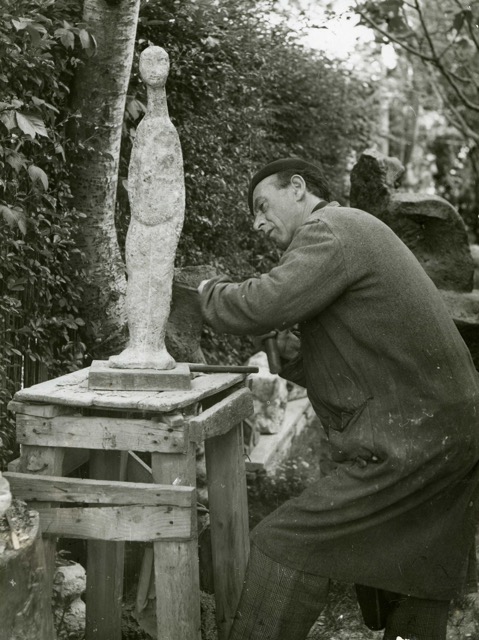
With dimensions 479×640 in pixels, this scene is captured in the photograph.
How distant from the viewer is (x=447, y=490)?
10.6 ft

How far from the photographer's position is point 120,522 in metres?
3.14

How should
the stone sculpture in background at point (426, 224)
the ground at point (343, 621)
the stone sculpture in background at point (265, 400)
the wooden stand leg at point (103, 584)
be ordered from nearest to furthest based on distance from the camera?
the wooden stand leg at point (103, 584)
the ground at point (343, 621)
the stone sculpture in background at point (426, 224)
the stone sculpture in background at point (265, 400)

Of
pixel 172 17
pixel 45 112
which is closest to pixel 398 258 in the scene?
pixel 45 112

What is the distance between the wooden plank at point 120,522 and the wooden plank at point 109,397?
14.0 inches

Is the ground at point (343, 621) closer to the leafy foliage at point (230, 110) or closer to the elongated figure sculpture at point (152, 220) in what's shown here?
the elongated figure sculpture at point (152, 220)

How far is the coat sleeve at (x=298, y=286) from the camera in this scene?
3105mm

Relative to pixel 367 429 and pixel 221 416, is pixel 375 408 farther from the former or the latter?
pixel 221 416

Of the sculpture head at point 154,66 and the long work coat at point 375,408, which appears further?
the sculpture head at point 154,66

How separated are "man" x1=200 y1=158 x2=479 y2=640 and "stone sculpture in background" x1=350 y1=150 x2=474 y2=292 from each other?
2307 mm

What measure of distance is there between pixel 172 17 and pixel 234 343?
2.47 m

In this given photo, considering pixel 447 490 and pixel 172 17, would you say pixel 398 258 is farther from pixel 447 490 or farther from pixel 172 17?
pixel 172 17

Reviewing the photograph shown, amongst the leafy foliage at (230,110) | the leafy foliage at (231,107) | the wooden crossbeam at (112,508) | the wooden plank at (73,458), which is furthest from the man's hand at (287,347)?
the leafy foliage at (231,107)

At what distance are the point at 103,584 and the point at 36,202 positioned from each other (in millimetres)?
1671

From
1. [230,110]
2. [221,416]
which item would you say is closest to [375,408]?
[221,416]
